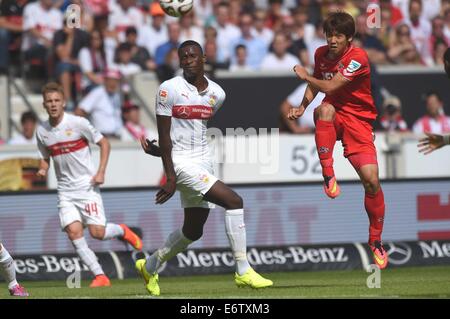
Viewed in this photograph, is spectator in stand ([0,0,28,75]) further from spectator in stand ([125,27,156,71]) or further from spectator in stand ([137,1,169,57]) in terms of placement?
spectator in stand ([137,1,169,57])

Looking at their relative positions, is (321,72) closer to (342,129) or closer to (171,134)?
(342,129)

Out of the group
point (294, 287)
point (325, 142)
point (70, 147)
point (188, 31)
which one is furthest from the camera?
point (188, 31)

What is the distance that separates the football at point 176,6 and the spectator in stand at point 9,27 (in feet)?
24.9

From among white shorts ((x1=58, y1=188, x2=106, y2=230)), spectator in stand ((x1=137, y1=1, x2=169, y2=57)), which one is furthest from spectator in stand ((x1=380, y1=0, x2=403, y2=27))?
white shorts ((x1=58, y1=188, x2=106, y2=230))

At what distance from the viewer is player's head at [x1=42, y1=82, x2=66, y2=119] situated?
15.4 meters

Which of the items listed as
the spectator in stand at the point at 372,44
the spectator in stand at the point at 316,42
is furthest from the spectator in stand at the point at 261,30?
the spectator in stand at the point at 372,44

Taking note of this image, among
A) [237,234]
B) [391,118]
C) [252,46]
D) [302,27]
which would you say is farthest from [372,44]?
[237,234]

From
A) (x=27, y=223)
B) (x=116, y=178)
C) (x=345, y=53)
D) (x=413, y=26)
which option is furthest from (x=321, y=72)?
(x=413, y=26)

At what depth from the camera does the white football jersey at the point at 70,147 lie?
1576 centimetres

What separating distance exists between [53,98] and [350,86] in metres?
3.93

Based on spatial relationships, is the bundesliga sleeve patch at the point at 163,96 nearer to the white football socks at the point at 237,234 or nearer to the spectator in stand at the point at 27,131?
the white football socks at the point at 237,234

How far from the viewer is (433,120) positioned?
2177cm

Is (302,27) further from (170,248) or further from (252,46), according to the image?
(170,248)

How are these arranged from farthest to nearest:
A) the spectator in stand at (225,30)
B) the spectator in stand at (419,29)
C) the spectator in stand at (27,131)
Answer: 1. the spectator in stand at (419,29)
2. the spectator in stand at (225,30)
3. the spectator in stand at (27,131)
